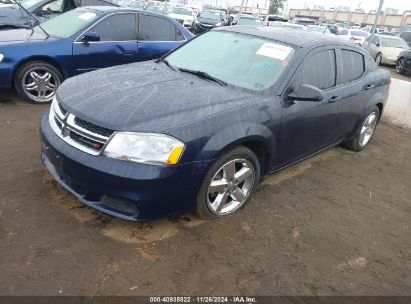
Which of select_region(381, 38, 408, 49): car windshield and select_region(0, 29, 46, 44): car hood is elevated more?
select_region(0, 29, 46, 44): car hood

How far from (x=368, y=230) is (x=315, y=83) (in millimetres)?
1565

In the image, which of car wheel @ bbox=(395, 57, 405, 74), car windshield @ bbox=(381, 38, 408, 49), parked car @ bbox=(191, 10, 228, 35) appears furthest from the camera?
parked car @ bbox=(191, 10, 228, 35)

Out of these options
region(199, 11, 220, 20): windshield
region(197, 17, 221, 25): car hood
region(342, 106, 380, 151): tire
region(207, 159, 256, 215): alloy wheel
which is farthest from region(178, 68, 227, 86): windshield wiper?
region(199, 11, 220, 20): windshield

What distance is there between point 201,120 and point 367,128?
3.61m

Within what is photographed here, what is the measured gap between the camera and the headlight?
Result: 110 inches

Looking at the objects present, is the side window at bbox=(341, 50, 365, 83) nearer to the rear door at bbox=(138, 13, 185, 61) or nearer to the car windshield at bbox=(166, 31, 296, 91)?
the car windshield at bbox=(166, 31, 296, 91)

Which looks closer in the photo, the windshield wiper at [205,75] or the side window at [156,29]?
the windshield wiper at [205,75]

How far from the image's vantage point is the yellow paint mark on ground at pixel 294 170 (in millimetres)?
4438

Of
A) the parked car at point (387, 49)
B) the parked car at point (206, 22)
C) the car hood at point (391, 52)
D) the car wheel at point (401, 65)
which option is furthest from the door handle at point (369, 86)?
the parked car at point (206, 22)

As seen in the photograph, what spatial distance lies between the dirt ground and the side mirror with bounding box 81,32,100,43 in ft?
7.77

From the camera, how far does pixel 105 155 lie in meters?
2.83

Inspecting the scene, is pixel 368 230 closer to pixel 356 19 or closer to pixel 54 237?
pixel 54 237

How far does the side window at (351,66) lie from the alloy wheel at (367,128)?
85 centimetres

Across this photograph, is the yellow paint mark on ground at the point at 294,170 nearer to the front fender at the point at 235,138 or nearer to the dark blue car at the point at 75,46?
the front fender at the point at 235,138
